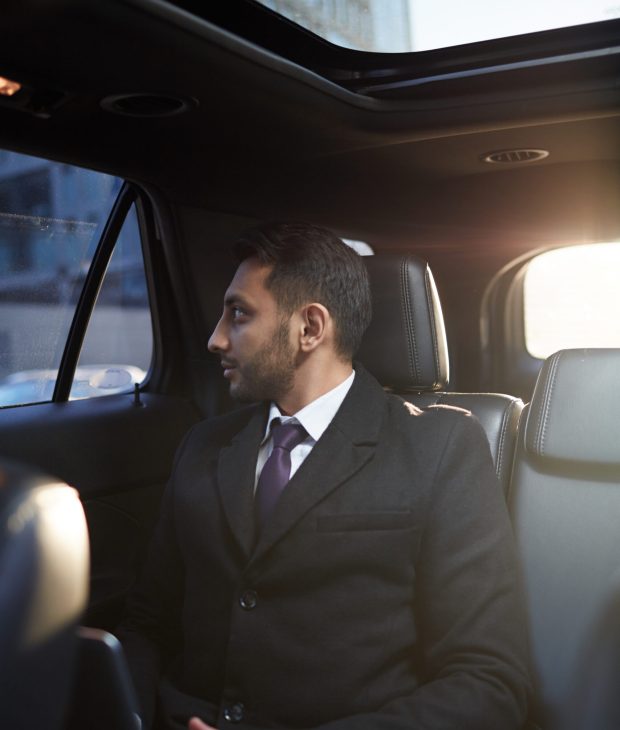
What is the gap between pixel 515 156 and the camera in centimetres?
282

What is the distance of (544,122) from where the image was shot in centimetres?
244

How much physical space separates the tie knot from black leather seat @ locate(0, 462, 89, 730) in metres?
1.01

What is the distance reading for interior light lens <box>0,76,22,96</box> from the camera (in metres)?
1.91

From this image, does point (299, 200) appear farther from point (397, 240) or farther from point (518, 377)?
point (518, 377)

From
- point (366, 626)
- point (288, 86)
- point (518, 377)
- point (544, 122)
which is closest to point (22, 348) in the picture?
point (288, 86)

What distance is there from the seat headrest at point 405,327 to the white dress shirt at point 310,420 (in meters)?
0.21

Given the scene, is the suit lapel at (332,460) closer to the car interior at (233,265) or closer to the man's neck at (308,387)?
the man's neck at (308,387)

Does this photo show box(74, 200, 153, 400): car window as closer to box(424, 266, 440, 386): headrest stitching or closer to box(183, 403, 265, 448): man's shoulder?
box(183, 403, 265, 448): man's shoulder

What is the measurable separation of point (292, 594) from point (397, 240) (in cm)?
248

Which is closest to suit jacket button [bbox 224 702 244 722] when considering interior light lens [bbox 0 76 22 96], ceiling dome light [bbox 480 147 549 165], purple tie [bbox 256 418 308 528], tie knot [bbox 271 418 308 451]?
purple tie [bbox 256 418 308 528]

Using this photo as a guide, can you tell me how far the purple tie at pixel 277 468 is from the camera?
1.56m

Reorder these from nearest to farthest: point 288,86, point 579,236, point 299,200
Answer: point 288,86 < point 299,200 < point 579,236

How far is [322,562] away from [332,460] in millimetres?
197

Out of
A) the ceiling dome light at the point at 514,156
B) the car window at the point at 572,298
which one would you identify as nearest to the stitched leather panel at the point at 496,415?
the ceiling dome light at the point at 514,156
